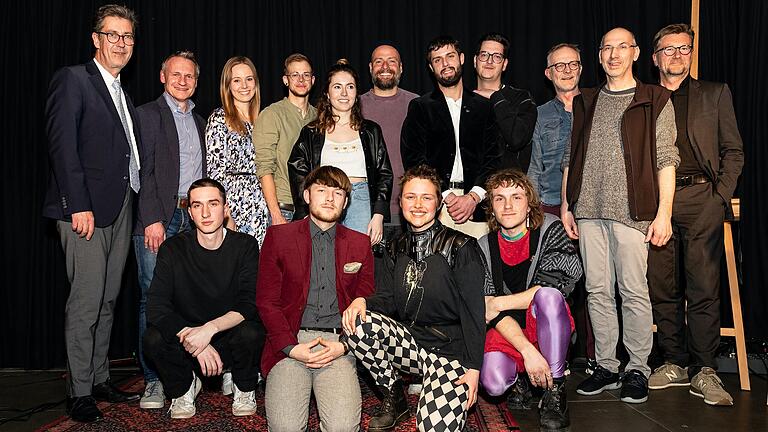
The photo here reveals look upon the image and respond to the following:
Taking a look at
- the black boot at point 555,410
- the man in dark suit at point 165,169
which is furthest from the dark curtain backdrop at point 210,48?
the black boot at point 555,410

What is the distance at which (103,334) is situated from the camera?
11.0 feet

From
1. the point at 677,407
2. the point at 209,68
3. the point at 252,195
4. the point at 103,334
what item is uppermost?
the point at 209,68

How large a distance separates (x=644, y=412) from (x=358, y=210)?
1.71 m

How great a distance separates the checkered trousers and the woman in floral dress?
3.92ft

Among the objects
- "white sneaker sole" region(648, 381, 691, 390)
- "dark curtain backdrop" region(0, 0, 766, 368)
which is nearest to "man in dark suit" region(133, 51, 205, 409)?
"dark curtain backdrop" region(0, 0, 766, 368)

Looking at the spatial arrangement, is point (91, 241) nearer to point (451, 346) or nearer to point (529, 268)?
point (451, 346)

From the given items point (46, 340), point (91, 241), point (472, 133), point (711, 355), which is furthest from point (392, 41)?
point (46, 340)

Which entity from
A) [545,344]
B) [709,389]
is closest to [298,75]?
[545,344]

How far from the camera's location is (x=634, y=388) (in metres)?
3.26

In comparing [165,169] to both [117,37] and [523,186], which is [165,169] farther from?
[523,186]

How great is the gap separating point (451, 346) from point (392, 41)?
8.45 feet

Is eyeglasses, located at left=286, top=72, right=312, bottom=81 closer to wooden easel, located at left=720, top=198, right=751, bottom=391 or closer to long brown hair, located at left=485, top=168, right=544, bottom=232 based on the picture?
long brown hair, located at left=485, top=168, right=544, bottom=232

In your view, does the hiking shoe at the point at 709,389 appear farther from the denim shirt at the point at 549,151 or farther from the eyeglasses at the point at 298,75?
the eyeglasses at the point at 298,75

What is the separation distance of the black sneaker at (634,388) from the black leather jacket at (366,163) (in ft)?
4.89
